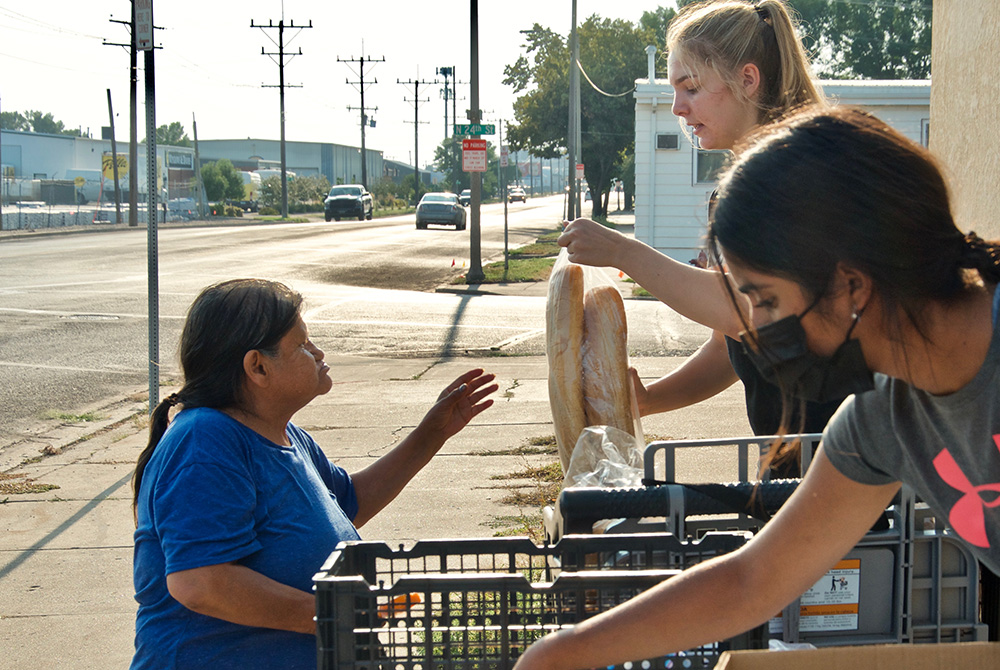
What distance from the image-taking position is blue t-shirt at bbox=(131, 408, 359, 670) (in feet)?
6.79

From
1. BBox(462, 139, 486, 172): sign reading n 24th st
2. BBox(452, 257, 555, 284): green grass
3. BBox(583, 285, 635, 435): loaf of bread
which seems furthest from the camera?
BBox(452, 257, 555, 284): green grass

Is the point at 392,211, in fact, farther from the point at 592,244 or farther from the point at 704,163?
the point at 592,244

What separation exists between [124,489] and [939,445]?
19.5 feet

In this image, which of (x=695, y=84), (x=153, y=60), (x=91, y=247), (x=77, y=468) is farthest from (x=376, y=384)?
(x=91, y=247)

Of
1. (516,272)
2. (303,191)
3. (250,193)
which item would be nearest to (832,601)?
(516,272)

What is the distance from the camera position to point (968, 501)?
1.30m

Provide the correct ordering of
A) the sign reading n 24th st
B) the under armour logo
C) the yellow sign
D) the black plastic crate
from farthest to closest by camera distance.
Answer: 1. the yellow sign
2. the sign reading n 24th st
3. the black plastic crate
4. the under armour logo

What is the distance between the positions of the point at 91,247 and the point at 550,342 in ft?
97.3

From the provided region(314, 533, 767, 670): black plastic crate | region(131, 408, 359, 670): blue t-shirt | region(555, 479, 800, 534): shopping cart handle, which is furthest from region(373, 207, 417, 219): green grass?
region(314, 533, 767, 670): black plastic crate

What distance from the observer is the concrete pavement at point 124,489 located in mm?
4184

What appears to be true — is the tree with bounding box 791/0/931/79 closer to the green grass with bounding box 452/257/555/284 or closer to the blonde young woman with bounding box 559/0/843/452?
the green grass with bounding box 452/257/555/284

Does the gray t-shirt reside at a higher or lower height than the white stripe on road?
higher

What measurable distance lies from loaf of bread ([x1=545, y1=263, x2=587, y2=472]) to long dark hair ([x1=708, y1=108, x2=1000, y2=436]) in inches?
78.9

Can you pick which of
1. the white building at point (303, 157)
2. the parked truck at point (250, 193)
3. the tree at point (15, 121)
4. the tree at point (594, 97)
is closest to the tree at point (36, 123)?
the tree at point (15, 121)
